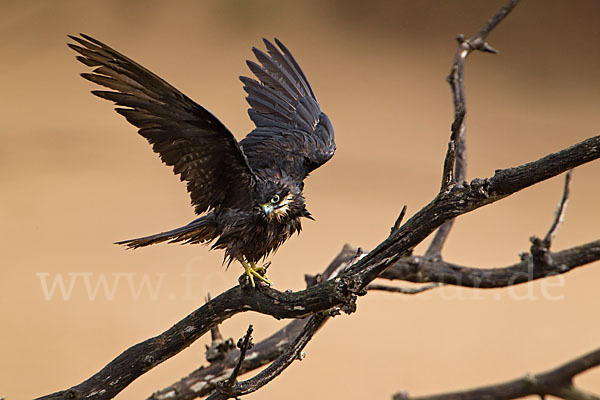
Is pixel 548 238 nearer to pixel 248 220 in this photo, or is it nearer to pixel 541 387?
pixel 541 387

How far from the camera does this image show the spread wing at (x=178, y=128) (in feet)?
5.78

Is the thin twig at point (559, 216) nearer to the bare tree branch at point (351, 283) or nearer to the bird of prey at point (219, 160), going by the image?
the bare tree branch at point (351, 283)

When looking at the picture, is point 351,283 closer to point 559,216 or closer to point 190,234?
point 190,234

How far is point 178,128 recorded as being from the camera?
193cm

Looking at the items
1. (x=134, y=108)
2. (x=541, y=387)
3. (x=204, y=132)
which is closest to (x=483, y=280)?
(x=541, y=387)

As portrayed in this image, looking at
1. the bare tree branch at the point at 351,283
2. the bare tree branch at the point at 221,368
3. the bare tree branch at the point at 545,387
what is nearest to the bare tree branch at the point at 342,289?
the bare tree branch at the point at 351,283

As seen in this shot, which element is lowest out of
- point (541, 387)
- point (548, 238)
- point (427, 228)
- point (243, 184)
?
point (541, 387)

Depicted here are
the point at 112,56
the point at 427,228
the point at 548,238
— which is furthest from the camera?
the point at 548,238

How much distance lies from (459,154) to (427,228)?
3.86 ft

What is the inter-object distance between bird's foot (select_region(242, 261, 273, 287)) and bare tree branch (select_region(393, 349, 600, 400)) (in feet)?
4.08

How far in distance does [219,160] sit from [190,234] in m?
0.26

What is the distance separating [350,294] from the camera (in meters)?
1.65

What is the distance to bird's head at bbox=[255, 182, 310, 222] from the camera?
6.61ft

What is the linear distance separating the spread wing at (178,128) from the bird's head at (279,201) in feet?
0.16
